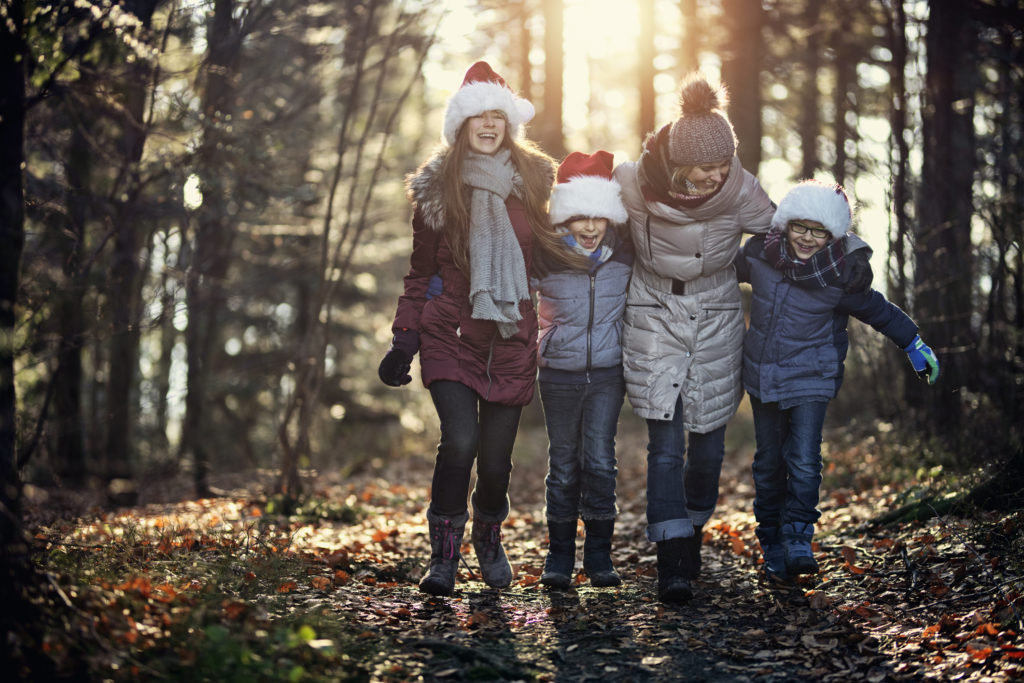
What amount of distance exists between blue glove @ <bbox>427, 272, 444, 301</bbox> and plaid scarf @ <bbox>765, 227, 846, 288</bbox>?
1865 mm

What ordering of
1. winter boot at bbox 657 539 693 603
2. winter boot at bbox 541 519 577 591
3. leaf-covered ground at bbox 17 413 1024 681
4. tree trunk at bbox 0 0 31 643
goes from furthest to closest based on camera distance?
1. winter boot at bbox 541 519 577 591
2. winter boot at bbox 657 539 693 603
3. leaf-covered ground at bbox 17 413 1024 681
4. tree trunk at bbox 0 0 31 643

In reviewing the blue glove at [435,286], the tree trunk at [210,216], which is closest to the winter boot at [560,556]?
the blue glove at [435,286]

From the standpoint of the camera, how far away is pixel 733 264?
5164 mm

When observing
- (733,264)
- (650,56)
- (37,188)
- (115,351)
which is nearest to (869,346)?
(733,264)

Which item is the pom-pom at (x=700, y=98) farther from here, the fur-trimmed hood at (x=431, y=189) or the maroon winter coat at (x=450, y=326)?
the maroon winter coat at (x=450, y=326)

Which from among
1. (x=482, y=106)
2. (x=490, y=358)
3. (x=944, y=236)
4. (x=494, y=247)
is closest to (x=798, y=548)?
(x=490, y=358)

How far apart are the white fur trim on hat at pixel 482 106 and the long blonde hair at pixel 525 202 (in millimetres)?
59

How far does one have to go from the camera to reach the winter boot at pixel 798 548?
4891 millimetres

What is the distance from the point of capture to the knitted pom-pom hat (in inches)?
184

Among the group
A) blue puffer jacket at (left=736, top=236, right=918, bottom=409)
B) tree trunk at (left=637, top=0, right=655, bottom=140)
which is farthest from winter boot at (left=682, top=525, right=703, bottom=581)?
tree trunk at (left=637, top=0, right=655, bottom=140)

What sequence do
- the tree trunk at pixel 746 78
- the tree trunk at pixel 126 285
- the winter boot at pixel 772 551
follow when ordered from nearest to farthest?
1. the winter boot at pixel 772 551
2. the tree trunk at pixel 126 285
3. the tree trunk at pixel 746 78

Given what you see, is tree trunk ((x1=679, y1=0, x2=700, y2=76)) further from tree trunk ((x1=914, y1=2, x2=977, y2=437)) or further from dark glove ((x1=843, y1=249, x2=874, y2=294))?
dark glove ((x1=843, y1=249, x2=874, y2=294))

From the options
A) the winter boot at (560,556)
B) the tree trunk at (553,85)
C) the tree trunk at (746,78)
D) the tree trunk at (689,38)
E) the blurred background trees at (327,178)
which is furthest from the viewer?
the tree trunk at (553,85)

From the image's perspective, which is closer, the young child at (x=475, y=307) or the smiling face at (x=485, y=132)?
the young child at (x=475, y=307)
